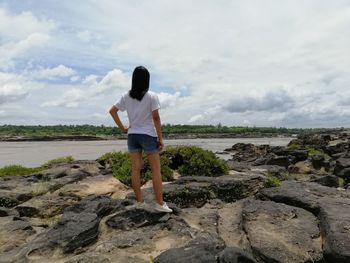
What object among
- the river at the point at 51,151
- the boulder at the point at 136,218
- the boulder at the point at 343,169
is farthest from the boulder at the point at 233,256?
the river at the point at 51,151

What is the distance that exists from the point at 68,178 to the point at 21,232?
5.42m

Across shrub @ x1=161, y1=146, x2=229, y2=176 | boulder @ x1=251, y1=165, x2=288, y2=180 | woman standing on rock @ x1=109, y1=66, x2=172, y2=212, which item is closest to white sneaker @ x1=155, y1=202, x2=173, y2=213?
woman standing on rock @ x1=109, y1=66, x2=172, y2=212

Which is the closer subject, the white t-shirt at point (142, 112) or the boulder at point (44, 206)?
the white t-shirt at point (142, 112)

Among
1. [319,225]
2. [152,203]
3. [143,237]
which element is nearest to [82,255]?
[143,237]

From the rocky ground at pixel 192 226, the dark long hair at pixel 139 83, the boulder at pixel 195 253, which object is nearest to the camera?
the boulder at pixel 195 253

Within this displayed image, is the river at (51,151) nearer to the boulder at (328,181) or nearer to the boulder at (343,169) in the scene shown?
the boulder at (343,169)

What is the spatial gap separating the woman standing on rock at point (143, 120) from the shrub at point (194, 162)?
483cm

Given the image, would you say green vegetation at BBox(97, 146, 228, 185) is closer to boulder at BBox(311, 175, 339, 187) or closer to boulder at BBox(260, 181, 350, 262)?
boulder at BBox(260, 181, 350, 262)

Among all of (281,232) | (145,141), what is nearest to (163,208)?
(145,141)

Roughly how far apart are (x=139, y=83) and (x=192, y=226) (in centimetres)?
277

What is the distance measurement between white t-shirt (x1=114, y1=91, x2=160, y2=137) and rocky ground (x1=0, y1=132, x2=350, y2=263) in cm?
142

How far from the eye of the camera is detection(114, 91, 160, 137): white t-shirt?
795cm

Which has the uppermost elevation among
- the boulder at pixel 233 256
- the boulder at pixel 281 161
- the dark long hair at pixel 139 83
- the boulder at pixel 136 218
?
the dark long hair at pixel 139 83

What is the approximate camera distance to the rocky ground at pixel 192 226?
21.8 feet
